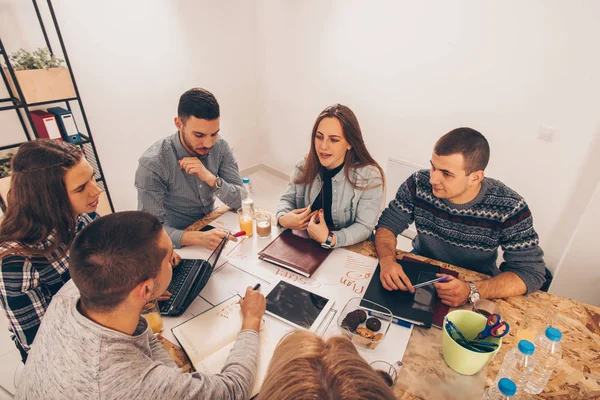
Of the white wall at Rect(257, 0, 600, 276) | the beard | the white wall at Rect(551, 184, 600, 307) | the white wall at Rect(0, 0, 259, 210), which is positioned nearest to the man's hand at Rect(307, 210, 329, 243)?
the beard

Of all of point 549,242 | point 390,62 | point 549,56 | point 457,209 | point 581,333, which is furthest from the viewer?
point 390,62

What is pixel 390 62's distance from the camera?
106 inches

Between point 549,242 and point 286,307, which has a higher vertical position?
point 286,307

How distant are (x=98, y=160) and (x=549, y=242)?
11.5 feet

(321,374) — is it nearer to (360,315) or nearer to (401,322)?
(360,315)

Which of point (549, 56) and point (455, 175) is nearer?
point (455, 175)

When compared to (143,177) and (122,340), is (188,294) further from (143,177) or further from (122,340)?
(143,177)

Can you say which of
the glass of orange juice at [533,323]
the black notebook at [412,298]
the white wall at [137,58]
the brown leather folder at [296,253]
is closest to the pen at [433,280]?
the black notebook at [412,298]

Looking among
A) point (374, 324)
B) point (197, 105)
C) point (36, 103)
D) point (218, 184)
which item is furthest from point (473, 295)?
point (36, 103)

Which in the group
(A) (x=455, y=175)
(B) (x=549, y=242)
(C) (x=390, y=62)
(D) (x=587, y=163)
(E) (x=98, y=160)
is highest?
(C) (x=390, y=62)

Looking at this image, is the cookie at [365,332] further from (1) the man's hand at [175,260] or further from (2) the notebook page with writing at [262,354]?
(1) the man's hand at [175,260]

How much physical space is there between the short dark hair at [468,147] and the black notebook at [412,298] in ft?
1.52

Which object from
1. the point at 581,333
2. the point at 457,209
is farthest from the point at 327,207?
the point at 581,333

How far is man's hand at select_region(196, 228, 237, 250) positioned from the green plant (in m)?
1.84
